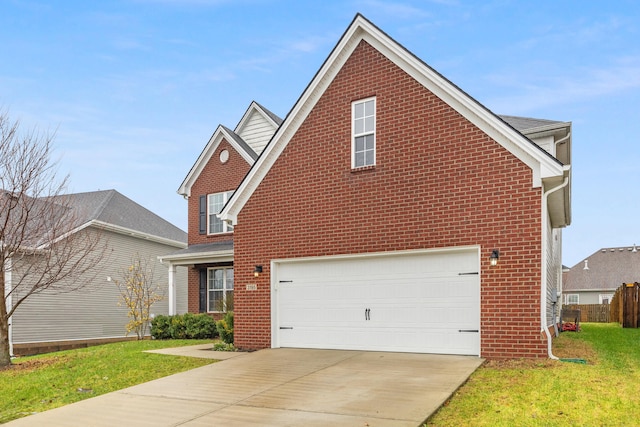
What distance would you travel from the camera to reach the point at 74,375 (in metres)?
11.3

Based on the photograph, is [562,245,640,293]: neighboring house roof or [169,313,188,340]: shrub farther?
[562,245,640,293]: neighboring house roof

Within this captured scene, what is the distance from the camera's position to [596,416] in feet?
21.2

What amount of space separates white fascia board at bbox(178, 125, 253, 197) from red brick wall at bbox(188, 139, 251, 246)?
147 millimetres

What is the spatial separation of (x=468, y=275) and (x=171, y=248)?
19.6m

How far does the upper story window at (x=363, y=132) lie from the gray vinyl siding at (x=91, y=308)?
44.5ft

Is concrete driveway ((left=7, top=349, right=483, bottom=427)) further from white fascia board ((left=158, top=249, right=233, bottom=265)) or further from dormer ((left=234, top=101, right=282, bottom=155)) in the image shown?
dormer ((left=234, top=101, right=282, bottom=155))

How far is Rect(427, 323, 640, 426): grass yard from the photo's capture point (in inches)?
253

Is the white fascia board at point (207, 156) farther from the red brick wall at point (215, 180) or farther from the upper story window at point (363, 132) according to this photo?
the upper story window at point (363, 132)

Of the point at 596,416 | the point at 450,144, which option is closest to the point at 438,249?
the point at 450,144

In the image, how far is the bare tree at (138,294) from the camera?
845 inches

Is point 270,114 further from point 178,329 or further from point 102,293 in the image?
point 102,293

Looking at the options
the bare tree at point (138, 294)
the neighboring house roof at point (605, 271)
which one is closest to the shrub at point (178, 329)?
the bare tree at point (138, 294)


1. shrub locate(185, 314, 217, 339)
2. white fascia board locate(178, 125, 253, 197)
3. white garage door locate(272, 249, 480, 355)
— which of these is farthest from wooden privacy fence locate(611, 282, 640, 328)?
shrub locate(185, 314, 217, 339)

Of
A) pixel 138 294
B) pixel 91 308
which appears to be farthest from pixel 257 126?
pixel 91 308
